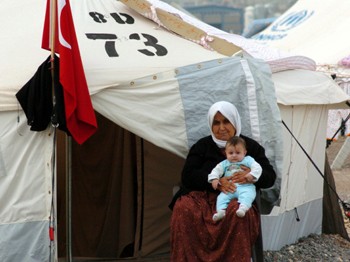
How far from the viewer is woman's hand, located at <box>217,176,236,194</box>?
5113 millimetres

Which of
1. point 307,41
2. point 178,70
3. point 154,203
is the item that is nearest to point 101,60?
point 178,70

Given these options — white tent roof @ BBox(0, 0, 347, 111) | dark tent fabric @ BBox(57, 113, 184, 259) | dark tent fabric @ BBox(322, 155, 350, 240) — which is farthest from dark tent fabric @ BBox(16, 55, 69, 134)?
dark tent fabric @ BBox(322, 155, 350, 240)

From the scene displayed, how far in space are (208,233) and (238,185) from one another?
36 centimetres

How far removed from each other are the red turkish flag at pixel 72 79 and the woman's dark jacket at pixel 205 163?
2.30ft

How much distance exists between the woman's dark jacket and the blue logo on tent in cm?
1040

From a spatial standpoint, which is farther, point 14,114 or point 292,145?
point 292,145

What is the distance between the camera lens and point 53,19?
502cm

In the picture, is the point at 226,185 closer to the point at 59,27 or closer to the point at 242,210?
the point at 242,210

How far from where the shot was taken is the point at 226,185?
16.8 ft

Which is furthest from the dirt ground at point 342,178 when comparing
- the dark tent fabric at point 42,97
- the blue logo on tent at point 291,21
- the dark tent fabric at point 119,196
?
the dark tent fabric at point 42,97

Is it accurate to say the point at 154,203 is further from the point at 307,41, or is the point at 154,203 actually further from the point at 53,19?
the point at 307,41

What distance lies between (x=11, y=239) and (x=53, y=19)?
139 cm

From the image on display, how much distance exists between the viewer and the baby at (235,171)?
5.08 m

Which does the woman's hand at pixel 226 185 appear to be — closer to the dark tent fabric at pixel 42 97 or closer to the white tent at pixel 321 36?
the dark tent fabric at pixel 42 97
